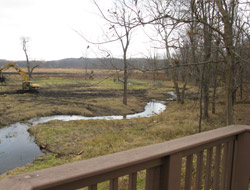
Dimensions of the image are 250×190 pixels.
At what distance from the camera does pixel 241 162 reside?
2.03 meters

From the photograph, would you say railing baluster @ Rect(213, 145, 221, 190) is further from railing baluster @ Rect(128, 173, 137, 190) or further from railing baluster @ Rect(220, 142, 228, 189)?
railing baluster @ Rect(128, 173, 137, 190)

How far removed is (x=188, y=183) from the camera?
169 cm

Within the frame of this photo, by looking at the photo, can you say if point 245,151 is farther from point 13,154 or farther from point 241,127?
point 13,154

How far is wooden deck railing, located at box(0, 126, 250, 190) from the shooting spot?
0.97 m

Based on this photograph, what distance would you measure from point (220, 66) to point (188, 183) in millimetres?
9429

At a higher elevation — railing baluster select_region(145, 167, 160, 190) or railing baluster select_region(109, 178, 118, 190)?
railing baluster select_region(109, 178, 118, 190)

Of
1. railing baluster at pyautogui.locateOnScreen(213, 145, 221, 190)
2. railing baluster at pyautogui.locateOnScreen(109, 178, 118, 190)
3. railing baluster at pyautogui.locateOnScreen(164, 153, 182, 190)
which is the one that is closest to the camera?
railing baluster at pyautogui.locateOnScreen(109, 178, 118, 190)

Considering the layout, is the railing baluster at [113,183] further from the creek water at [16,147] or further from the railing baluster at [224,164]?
the creek water at [16,147]

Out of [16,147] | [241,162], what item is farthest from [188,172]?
[16,147]

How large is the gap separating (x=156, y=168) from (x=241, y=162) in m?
1.10

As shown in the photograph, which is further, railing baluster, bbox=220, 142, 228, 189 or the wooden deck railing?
railing baluster, bbox=220, 142, 228, 189

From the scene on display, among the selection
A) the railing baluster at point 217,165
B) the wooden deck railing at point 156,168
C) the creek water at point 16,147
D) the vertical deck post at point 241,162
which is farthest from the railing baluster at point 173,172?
the creek water at point 16,147

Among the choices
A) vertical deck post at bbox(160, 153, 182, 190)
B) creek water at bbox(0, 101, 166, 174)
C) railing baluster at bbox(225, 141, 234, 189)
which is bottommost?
creek water at bbox(0, 101, 166, 174)

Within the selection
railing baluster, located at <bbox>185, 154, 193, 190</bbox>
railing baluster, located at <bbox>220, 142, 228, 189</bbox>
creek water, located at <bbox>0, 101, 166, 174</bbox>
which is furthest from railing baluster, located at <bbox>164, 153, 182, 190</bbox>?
creek water, located at <bbox>0, 101, 166, 174</bbox>
